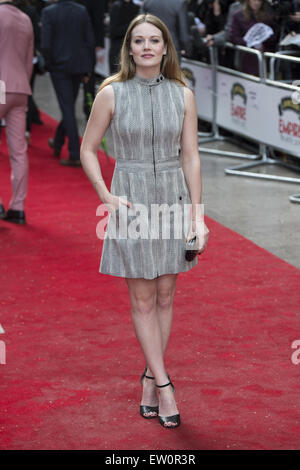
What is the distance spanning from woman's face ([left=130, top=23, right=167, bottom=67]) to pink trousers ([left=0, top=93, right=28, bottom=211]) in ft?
12.5

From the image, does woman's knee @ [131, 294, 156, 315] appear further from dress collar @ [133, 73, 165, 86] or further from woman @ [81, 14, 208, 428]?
dress collar @ [133, 73, 165, 86]

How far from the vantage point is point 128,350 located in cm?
526

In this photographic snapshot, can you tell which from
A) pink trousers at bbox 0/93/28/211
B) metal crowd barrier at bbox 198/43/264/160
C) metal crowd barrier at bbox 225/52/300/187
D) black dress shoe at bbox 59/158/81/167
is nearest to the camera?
pink trousers at bbox 0/93/28/211

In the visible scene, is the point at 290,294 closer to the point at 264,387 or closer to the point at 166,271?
the point at 264,387

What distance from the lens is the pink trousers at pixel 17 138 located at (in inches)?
307

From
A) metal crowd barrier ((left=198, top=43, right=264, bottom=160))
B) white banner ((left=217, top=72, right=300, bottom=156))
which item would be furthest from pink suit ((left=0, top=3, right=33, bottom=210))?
metal crowd barrier ((left=198, top=43, right=264, bottom=160))

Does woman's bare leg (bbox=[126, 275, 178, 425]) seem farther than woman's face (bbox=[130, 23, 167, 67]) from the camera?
Yes

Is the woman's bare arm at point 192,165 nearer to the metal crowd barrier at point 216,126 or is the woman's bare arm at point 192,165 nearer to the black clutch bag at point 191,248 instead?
the black clutch bag at point 191,248

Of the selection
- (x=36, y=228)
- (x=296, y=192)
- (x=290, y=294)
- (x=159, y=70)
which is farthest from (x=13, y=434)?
(x=296, y=192)

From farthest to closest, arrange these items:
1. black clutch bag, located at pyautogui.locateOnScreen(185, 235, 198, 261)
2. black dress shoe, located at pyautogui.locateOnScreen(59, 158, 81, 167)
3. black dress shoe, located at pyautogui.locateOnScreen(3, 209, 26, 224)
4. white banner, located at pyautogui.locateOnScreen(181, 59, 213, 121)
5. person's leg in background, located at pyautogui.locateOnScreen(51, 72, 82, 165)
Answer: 1. white banner, located at pyautogui.locateOnScreen(181, 59, 213, 121)
2. black dress shoe, located at pyautogui.locateOnScreen(59, 158, 81, 167)
3. person's leg in background, located at pyautogui.locateOnScreen(51, 72, 82, 165)
4. black dress shoe, located at pyautogui.locateOnScreen(3, 209, 26, 224)
5. black clutch bag, located at pyautogui.locateOnScreen(185, 235, 198, 261)

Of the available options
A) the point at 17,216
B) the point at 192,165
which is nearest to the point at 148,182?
the point at 192,165

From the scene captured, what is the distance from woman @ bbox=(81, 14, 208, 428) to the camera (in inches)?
161

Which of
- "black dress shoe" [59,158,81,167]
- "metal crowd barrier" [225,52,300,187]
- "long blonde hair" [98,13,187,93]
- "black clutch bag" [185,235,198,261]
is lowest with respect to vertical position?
"black dress shoe" [59,158,81,167]

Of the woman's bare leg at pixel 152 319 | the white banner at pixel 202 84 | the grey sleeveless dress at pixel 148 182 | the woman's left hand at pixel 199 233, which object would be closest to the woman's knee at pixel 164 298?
the woman's bare leg at pixel 152 319
